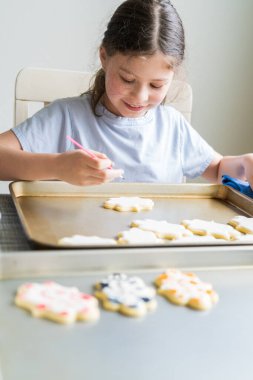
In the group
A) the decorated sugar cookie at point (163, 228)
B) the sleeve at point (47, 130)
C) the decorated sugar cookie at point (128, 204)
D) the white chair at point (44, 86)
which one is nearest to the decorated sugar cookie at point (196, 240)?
the decorated sugar cookie at point (163, 228)

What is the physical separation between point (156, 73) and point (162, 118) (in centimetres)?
27

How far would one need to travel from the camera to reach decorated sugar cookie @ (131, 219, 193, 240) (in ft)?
2.14

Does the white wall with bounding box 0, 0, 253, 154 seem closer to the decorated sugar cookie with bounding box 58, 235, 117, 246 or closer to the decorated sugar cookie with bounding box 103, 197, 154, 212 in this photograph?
the decorated sugar cookie with bounding box 103, 197, 154, 212

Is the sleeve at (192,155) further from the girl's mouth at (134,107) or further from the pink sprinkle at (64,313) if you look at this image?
the pink sprinkle at (64,313)

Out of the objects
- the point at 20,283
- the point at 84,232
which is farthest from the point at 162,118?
the point at 20,283

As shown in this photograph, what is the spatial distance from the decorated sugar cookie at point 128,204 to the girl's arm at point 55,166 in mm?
47

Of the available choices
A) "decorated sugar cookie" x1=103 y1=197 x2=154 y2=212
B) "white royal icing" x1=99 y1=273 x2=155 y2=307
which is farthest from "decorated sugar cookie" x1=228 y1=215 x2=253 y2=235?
"white royal icing" x1=99 y1=273 x2=155 y2=307

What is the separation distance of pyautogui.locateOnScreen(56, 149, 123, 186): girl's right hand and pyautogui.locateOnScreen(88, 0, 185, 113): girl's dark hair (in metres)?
0.28

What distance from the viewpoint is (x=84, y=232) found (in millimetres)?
647

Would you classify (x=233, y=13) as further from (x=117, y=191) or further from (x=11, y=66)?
(x=117, y=191)

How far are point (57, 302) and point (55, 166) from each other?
1.27ft

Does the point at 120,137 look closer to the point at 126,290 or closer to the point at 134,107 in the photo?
the point at 134,107

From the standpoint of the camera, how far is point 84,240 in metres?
0.59

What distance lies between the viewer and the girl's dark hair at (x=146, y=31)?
2.98 feet
